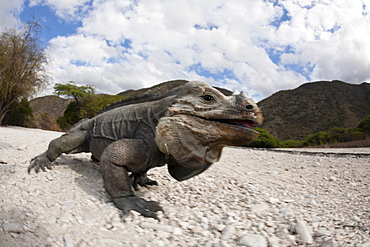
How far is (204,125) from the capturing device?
9.93ft

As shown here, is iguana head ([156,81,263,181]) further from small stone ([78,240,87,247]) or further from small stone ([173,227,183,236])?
small stone ([78,240,87,247])

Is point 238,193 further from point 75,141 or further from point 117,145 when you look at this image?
point 75,141

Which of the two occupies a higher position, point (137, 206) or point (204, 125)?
point (204, 125)

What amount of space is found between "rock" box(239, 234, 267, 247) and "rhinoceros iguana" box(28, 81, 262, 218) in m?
0.89

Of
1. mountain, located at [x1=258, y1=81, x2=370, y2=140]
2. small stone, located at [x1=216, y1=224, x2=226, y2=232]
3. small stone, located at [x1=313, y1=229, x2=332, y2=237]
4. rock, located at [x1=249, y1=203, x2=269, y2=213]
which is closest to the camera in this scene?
small stone, located at [x1=313, y1=229, x2=332, y2=237]

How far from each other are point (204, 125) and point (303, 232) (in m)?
1.58

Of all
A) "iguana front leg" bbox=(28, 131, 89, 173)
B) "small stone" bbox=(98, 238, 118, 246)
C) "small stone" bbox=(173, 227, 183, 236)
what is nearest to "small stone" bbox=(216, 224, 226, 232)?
"small stone" bbox=(173, 227, 183, 236)

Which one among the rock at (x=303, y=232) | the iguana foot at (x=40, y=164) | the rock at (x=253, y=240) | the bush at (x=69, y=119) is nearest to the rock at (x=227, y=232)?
the rock at (x=253, y=240)

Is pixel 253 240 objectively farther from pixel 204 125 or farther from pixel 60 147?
pixel 60 147

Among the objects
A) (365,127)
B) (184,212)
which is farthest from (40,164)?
(365,127)

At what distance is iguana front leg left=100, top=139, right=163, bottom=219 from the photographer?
3.34 metres

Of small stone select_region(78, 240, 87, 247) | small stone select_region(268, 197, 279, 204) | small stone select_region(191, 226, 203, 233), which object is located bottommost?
small stone select_region(78, 240, 87, 247)

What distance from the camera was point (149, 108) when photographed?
11.9 ft

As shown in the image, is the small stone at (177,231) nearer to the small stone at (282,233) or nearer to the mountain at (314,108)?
the small stone at (282,233)
